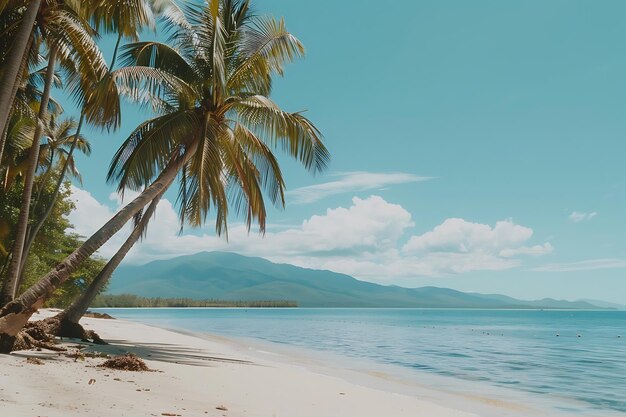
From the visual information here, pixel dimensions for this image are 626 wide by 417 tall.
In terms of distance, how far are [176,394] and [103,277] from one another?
7.56m

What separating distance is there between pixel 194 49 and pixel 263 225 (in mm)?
5186

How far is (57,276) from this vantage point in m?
10.2

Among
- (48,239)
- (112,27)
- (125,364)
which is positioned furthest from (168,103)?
(48,239)

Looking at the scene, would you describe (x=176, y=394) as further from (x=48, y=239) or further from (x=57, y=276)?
(x=48, y=239)

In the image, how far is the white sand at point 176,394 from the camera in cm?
611

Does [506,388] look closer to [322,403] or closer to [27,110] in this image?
[322,403]

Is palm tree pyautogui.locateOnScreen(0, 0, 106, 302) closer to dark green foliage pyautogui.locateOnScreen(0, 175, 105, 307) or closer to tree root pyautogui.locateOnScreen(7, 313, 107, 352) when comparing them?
tree root pyautogui.locateOnScreen(7, 313, 107, 352)

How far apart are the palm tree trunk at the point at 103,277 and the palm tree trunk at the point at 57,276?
107 inches

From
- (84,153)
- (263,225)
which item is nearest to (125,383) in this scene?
(263,225)

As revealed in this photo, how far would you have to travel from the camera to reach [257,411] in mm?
7328

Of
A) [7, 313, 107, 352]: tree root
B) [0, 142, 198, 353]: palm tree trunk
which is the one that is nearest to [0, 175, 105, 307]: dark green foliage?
[7, 313, 107, 352]: tree root

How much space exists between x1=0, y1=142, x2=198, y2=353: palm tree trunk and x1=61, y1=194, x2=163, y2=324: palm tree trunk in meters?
2.72

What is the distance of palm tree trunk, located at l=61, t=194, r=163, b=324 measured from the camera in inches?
557

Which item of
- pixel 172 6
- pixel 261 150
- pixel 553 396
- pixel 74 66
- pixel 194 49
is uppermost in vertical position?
pixel 172 6
